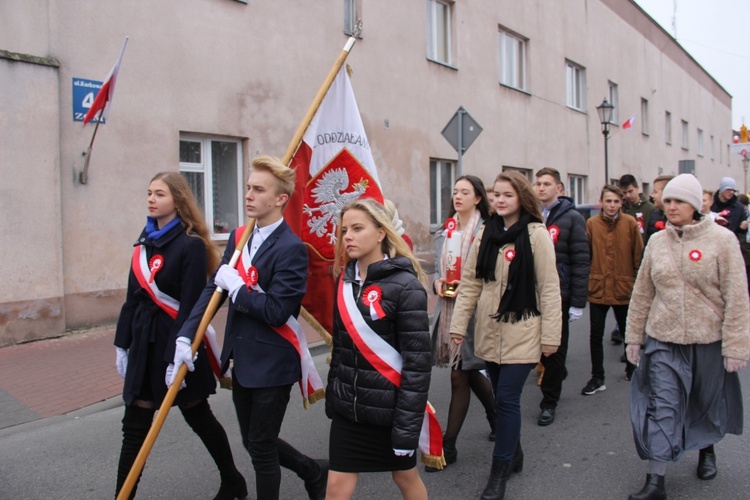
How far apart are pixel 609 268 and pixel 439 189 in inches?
343

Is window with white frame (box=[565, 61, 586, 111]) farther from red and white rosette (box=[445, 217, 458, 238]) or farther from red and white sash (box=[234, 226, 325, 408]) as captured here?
red and white sash (box=[234, 226, 325, 408])

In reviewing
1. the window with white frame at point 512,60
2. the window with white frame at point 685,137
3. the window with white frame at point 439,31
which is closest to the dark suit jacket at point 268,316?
the window with white frame at point 439,31

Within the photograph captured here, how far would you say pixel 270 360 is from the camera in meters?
2.91

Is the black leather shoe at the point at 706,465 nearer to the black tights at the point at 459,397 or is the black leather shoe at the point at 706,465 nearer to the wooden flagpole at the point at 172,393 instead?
the black tights at the point at 459,397

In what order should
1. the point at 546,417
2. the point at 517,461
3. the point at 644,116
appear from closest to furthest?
the point at 517,461
the point at 546,417
the point at 644,116

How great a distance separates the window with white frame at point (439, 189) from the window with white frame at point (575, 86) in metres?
7.70

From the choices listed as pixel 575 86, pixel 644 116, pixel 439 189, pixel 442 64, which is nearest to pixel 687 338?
pixel 439 189

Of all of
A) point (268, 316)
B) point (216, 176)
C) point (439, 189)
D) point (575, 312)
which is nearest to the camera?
point (268, 316)

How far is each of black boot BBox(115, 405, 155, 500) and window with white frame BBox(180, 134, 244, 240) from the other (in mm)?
6301

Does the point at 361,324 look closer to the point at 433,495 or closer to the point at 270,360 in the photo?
the point at 270,360

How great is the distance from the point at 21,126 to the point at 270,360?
5821 mm

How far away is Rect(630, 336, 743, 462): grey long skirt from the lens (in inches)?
136

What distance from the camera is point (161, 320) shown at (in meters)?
3.13

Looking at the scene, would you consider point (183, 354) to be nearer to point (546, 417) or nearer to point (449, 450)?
point (449, 450)
